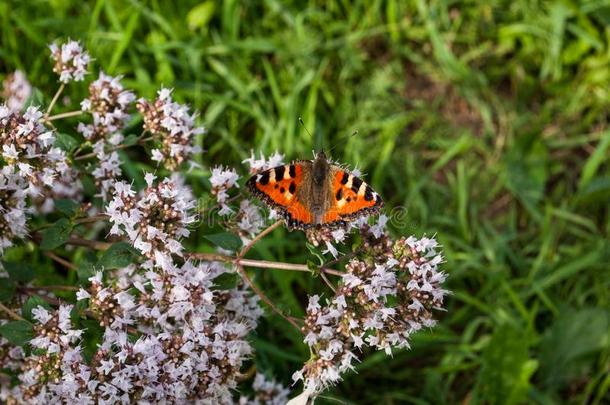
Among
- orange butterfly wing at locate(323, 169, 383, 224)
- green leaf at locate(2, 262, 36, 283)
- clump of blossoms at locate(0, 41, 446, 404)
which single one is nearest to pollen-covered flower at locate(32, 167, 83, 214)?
clump of blossoms at locate(0, 41, 446, 404)

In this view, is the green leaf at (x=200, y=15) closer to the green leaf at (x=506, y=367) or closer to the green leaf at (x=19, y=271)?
the green leaf at (x=19, y=271)

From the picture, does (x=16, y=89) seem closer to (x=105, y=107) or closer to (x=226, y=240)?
(x=105, y=107)

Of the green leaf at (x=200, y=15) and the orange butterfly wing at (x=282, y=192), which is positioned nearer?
the orange butterfly wing at (x=282, y=192)

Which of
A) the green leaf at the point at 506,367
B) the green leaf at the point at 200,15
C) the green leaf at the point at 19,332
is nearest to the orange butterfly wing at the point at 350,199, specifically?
the green leaf at the point at 19,332

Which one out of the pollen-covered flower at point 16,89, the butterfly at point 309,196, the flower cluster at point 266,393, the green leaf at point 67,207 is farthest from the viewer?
the pollen-covered flower at point 16,89

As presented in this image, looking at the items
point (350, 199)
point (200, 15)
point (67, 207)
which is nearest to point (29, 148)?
point (67, 207)

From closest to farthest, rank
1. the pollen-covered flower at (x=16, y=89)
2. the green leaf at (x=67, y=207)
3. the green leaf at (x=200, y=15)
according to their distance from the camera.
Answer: the green leaf at (x=67, y=207)
the pollen-covered flower at (x=16, y=89)
the green leaf at (x=200, y=15)
